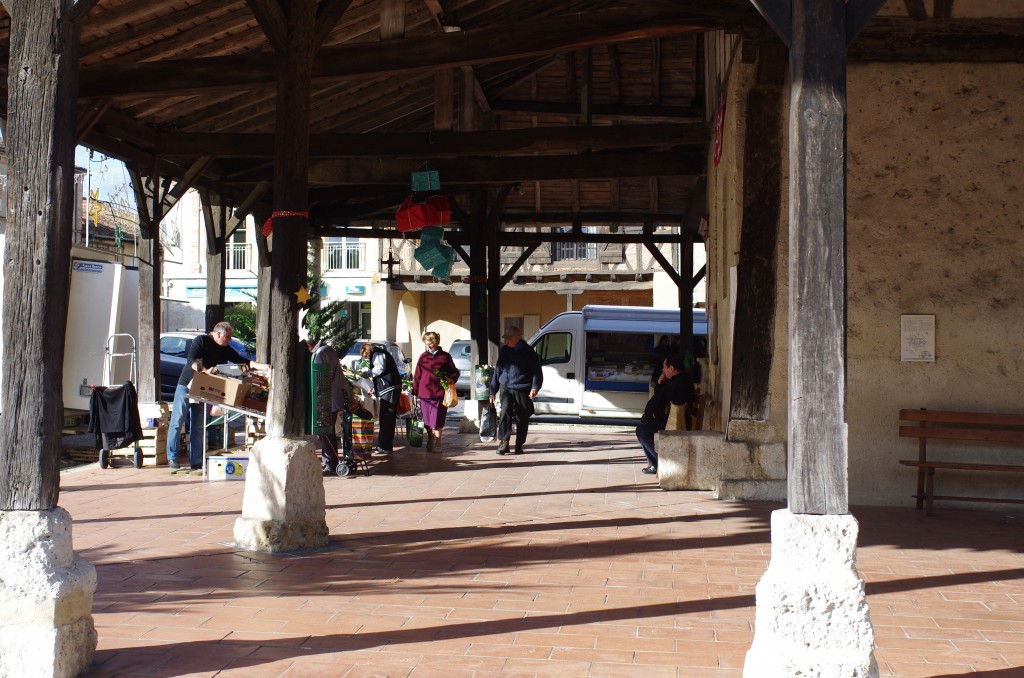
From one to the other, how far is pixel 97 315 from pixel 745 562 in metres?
9.18

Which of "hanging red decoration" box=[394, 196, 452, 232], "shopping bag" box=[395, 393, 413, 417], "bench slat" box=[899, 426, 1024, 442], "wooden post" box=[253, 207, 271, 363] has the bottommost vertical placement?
"shopping bag" box=[395, 393, 413, 417]

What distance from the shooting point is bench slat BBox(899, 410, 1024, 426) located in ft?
25.3

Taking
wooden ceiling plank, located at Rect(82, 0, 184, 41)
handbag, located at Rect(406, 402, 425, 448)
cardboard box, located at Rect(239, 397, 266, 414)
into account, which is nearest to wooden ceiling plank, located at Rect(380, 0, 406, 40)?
wooden ceiling plank, located at Rect(82, 0, 184, 41)

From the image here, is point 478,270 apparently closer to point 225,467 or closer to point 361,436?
point 361,436

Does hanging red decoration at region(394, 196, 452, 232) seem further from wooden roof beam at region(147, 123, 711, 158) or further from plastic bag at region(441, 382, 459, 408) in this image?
plastic bag at region(441, 382, 459, 408)

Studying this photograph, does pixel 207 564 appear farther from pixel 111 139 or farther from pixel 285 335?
pixel 111 139

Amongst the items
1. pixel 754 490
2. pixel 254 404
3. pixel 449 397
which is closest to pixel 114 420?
pixel 254 404

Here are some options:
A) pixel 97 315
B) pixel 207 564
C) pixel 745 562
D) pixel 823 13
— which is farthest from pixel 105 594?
pixel 97 315

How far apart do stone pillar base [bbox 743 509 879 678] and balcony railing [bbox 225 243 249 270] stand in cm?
3117

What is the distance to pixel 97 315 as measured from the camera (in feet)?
39.9

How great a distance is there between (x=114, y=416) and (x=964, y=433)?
7.97 meters

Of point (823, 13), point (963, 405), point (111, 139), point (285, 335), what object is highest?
point (111, 139)

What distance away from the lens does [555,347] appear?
1769 centimetres

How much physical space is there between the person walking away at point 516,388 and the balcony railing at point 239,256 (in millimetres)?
23171
